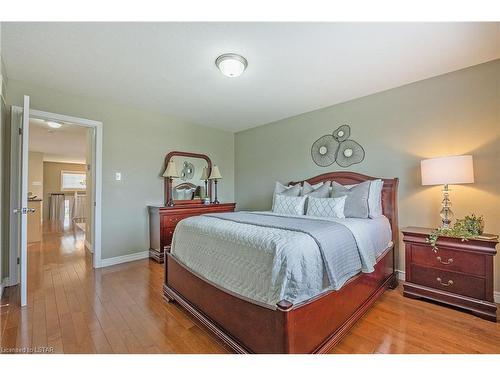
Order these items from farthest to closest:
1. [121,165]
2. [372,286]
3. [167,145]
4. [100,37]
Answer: [167,145] < [121,165] < [372,286] < [100,37]

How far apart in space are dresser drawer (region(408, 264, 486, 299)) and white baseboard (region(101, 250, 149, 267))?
3599 millimetres

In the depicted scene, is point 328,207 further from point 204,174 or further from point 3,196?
point 3,196

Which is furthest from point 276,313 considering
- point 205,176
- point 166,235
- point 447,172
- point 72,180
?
point 72,180

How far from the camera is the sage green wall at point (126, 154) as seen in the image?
310 cm

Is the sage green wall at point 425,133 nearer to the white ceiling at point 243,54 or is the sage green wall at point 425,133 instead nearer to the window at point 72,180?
the white ceiling at point 243,54

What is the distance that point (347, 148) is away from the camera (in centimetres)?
329

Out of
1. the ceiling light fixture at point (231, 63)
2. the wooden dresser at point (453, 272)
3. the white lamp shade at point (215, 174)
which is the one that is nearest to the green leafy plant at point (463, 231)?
the wooden dresser at point (453, 272)

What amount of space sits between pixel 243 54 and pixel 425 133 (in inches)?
87.7

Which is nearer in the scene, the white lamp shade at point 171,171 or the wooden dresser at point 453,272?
the wooden dresser at point 453,272

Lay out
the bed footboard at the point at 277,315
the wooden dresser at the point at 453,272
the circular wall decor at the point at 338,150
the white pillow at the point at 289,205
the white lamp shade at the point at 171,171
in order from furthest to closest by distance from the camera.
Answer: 1. the white lamp shade at the point at 171,171
2. the circular wall decor at the point at 338,150
3. the white pillow at the point at 289,205
4. the wooden dresser at the point at 453,272
5. the bed footboard at the point at 277,315

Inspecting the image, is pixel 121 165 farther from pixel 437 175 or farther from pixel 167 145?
pixel 437 175

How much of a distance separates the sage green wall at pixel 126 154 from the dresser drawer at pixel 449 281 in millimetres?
3645

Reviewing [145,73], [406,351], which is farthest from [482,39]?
[145,73]

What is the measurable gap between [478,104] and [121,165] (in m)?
4.44
